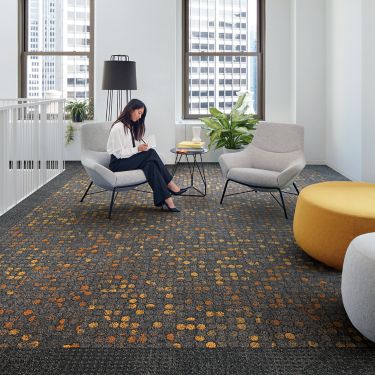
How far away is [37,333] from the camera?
8.28 feet

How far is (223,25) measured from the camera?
9.09m

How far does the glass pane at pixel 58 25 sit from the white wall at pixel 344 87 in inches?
158

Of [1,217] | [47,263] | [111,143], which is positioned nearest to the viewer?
[47,263]

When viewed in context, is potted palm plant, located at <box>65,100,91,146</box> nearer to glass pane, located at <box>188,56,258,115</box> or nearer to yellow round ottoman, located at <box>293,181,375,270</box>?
glass pane, located at <box>188,56,258,115</box>

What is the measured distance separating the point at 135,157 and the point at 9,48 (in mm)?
4576

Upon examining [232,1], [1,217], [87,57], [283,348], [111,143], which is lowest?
[283,348]

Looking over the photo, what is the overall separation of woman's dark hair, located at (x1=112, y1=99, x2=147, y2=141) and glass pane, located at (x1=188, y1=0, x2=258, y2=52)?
157 inches

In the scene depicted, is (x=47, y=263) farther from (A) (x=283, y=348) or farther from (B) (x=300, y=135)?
(B) (x=300, y=135)

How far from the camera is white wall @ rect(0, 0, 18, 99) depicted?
8.61 meters

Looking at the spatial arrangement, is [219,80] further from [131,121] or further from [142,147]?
[142,147]

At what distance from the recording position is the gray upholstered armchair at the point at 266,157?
5215mm

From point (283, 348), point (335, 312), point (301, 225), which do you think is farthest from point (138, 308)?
point (301, 225)

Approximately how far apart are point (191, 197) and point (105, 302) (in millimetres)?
3081

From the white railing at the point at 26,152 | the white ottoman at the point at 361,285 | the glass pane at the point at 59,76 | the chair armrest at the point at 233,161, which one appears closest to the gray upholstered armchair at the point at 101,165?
the white railing at the point at 26,152
